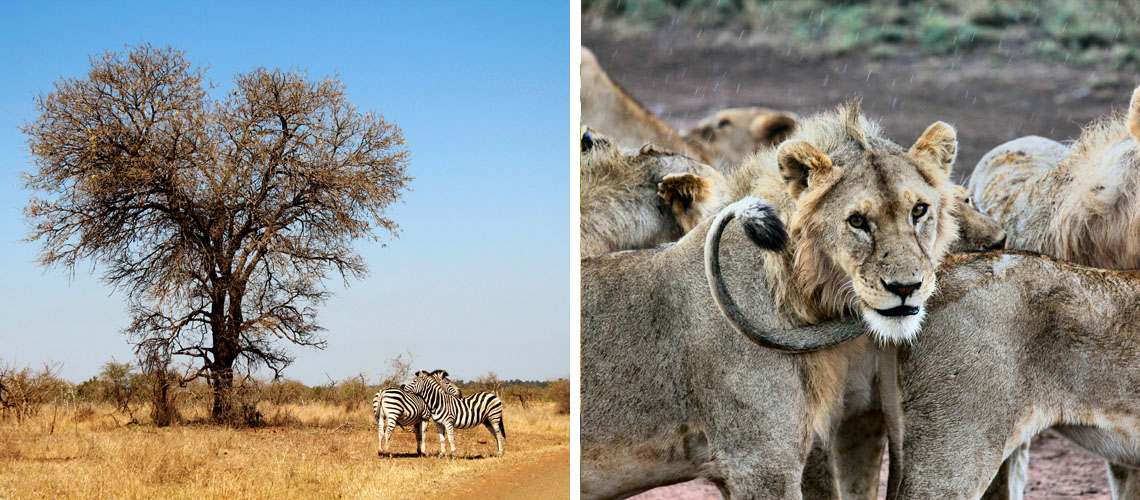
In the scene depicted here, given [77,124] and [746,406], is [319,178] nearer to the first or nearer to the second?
[77,124]

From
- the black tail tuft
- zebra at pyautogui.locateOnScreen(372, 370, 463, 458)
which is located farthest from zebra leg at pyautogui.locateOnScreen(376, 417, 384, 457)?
the black tail tuft

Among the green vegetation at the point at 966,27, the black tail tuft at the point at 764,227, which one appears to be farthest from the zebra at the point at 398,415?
the black tail tuft at the point at 764,227

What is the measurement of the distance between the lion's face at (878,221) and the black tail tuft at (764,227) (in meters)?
0.07

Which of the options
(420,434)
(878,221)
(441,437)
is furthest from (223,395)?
(878,221)

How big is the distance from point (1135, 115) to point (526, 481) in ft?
14.0

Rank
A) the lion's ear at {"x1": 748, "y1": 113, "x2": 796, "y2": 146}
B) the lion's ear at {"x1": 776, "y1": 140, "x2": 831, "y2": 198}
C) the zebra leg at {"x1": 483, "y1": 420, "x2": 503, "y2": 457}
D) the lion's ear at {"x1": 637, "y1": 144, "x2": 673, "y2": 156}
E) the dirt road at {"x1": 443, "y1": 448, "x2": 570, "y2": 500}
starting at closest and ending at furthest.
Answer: the lion's ear at {"x1": 776, "y1": 140, "x2": 831, "y2": 198}, the lion's ear at {"x1": 748, "y1": 113, "x2": 796, "y2": 146}, the lion's ear at {"x1": 637, "y1": 144, "x2": 673, "y2": 156}, the dirt road at {"x1": 443, "y1": 448, "x2": 570, "y2": 500}, the zebra leg at {"x1": 483, "y1": 420, "x2": 503, "y2": 457}

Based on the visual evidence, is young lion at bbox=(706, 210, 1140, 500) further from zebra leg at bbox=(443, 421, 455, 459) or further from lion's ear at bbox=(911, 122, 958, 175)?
zebra leg at bbox=(443, 421, 455, 459)

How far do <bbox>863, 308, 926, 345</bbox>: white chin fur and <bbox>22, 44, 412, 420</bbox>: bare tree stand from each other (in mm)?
4617

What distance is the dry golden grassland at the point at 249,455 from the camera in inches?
224

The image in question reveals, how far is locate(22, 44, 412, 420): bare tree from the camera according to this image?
20.9 ft

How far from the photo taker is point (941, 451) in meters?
3.01

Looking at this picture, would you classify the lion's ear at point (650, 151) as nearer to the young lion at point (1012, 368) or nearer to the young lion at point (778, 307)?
the young lion at point (778, 307)

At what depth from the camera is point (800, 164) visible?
129 inches

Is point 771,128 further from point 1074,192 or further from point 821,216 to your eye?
point 1074,192
